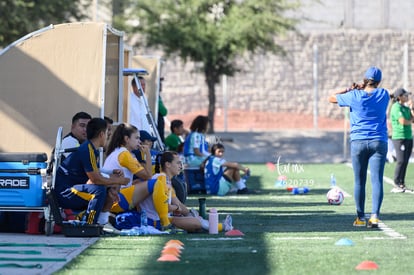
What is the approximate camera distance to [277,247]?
37.6 feet

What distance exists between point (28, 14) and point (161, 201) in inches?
879

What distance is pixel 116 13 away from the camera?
3869 centimetres

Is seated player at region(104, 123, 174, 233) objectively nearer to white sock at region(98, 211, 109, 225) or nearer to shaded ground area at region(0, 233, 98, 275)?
white sock at region(98, 211, 109, 225)

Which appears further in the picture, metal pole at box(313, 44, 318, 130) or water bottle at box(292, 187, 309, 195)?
metal pole at box(313, 44, 318, 130)

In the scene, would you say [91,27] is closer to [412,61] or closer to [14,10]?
[14,10]

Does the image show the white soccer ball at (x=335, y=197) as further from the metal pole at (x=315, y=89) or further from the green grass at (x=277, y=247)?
the metal pole at (x=315, y=89)

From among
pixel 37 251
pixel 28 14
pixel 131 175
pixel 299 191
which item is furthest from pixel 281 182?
pixel 28 14

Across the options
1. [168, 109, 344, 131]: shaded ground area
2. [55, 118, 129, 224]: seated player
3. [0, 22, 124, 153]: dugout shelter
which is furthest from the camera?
[168, 109, 344, 131]: shaded ground area

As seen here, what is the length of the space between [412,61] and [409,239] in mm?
27382

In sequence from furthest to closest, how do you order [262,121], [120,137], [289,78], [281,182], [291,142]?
[262,121]
[289,78]
[291,142]
[281,182]
[120,137]

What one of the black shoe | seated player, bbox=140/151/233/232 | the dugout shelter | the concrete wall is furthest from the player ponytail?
the concrete wall

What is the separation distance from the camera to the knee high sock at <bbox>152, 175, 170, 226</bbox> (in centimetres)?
1292

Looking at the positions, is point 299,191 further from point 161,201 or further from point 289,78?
point 289,78

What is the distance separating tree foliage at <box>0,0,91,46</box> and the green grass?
17.8 meters
